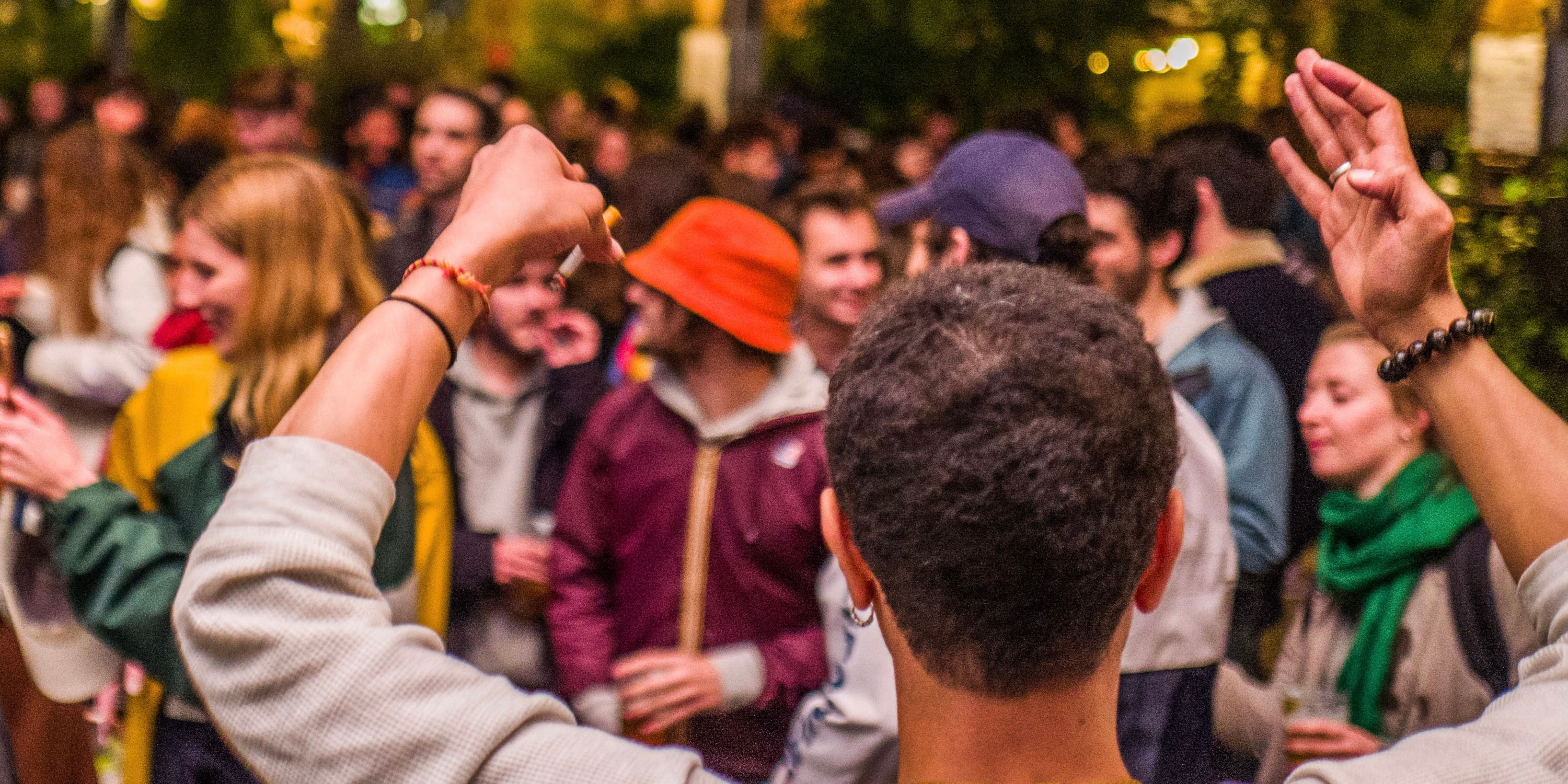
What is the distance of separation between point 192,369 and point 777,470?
3.85ft

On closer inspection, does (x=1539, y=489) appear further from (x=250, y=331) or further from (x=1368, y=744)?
(x=250, y=331)

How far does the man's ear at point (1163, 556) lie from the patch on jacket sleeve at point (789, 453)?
1.70m

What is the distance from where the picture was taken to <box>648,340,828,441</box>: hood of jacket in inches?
116

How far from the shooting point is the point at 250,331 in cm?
259

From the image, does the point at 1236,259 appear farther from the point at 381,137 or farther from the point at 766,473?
the point at 381,137

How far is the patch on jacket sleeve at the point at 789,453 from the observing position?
9.43ft

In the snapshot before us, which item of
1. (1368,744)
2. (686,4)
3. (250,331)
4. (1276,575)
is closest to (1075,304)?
(1368,744)

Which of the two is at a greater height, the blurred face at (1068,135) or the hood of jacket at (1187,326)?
the hood of jacket at (1187,326)

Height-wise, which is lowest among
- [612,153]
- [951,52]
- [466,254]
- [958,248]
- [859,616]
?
[951,52]

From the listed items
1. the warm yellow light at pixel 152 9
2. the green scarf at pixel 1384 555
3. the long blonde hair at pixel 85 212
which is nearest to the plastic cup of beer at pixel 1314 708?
the green scarf at pixel 1384 555

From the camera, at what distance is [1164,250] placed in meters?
3.88

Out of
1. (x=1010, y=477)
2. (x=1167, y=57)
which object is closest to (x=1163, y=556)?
(x=1010, y=477)

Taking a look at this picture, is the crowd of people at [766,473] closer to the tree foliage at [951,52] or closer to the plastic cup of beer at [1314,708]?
the plastic cup of beer at [1314,708]

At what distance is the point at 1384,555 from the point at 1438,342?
1.62 meters
